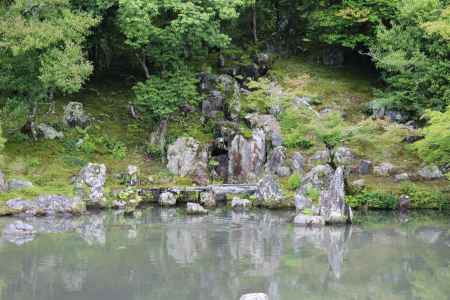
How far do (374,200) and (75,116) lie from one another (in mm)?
15230

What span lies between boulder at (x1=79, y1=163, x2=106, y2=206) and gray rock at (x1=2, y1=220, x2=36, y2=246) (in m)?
4.45

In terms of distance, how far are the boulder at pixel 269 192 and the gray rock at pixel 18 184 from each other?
31.1ft

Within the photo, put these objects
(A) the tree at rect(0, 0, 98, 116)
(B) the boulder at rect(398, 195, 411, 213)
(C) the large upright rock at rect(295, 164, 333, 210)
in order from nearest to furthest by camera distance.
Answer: (C) the large upright rock at rect(295, 164, 333, 210)
(B) the boulder at rect(398, 195, 411, 213)
(A) the tree at rect(0, 0, 98, 116)

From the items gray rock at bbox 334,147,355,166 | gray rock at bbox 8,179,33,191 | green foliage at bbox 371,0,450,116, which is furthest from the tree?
green foliage at bbox 371,0,450,116

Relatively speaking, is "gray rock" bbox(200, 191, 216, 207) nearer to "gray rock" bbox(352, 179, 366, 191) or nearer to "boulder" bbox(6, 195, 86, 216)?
"boulder" bbox(6, 195, 86, 216)

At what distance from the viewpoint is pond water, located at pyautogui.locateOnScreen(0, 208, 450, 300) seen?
15.0 metres

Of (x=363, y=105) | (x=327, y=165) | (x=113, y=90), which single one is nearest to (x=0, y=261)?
(x=327, y=165)

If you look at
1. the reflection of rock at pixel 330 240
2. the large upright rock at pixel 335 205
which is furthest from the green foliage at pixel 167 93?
the reflection of rock at pixel 330 240

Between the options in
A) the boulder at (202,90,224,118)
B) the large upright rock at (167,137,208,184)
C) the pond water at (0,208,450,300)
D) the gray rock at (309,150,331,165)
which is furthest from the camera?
Answer: the boulder at (202,90,224,118)

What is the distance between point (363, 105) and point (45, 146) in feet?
54.9

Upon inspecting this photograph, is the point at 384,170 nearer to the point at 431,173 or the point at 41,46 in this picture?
the point at 431,173

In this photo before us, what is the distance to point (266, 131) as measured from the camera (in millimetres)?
29359

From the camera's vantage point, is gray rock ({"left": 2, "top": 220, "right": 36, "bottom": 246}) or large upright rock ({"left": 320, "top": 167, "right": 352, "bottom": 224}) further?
large upright rock ({"left": 320, "top": 167, "right": 352, "bottom": 224})

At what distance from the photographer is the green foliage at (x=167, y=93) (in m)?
29.6
